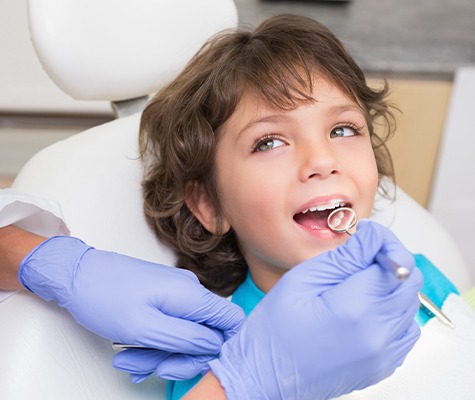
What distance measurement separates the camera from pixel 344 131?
3.82 feet

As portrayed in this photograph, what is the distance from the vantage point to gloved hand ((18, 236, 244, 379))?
99 centimetres

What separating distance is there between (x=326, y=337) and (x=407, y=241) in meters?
0.66

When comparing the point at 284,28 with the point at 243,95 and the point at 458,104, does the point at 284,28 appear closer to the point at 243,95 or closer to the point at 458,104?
the point at 243,95

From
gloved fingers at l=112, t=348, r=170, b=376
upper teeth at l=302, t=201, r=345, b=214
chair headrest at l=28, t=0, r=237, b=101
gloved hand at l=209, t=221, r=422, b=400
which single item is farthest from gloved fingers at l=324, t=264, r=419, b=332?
chair headrest at l=28, t=0, r=237, b=101

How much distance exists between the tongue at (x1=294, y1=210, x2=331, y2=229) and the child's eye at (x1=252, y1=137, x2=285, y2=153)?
0.39 feet

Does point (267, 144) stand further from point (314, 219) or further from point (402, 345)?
point (402, 345)

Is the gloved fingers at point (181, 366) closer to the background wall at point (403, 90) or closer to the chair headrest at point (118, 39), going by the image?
the chair headrest at point (118, 39)

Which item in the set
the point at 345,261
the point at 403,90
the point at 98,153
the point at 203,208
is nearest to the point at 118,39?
the point at 98,153

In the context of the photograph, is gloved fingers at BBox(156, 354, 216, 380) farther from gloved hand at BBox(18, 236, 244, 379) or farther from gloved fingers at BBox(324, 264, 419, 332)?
gloved fingers at BBox(324, 264, 419, 332)

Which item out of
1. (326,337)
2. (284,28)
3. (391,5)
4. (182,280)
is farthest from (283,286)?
(391,5)

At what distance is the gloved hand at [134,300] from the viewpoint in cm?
99

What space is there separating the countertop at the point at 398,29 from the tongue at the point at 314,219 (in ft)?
3.19

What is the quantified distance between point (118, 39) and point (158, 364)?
65cm

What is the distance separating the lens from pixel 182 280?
3.38ft
